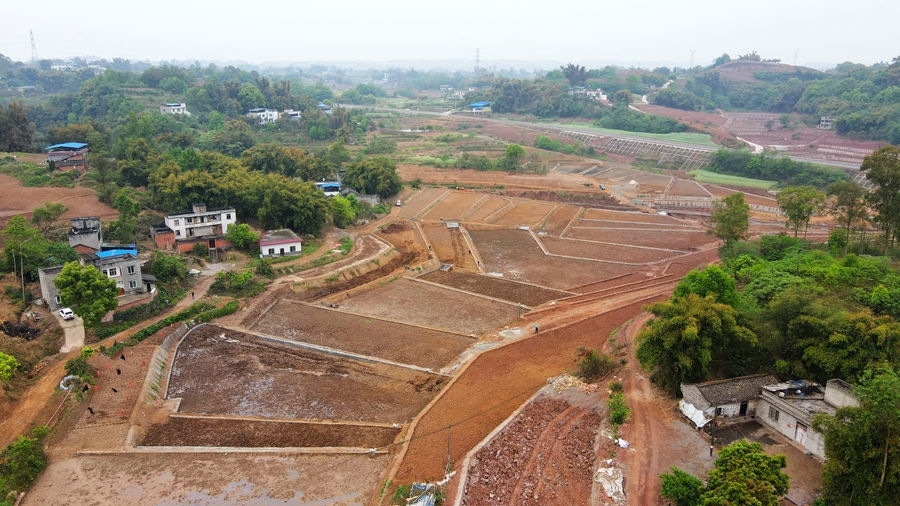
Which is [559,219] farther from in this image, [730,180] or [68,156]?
[68,156]

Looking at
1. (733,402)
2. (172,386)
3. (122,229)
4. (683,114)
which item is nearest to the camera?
(733,402)

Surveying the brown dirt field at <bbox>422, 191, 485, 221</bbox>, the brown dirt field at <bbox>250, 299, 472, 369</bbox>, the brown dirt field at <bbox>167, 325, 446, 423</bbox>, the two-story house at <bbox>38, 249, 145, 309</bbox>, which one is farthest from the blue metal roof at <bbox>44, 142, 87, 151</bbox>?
the brown dirt field at <bbox>167, 325, 446, 423</bbox>

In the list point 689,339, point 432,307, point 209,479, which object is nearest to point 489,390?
point 689,339

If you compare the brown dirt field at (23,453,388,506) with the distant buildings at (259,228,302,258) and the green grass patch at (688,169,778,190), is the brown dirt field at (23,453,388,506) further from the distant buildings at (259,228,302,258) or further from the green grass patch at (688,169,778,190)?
the green grass patch at (688,169,778,190)

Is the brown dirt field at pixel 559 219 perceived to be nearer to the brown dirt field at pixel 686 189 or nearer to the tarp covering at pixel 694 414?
the brown dirt field at pixel 686 189

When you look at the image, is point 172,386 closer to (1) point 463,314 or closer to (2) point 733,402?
(1) point 463,314

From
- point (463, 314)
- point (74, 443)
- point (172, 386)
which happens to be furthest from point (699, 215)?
point (74, 443)
